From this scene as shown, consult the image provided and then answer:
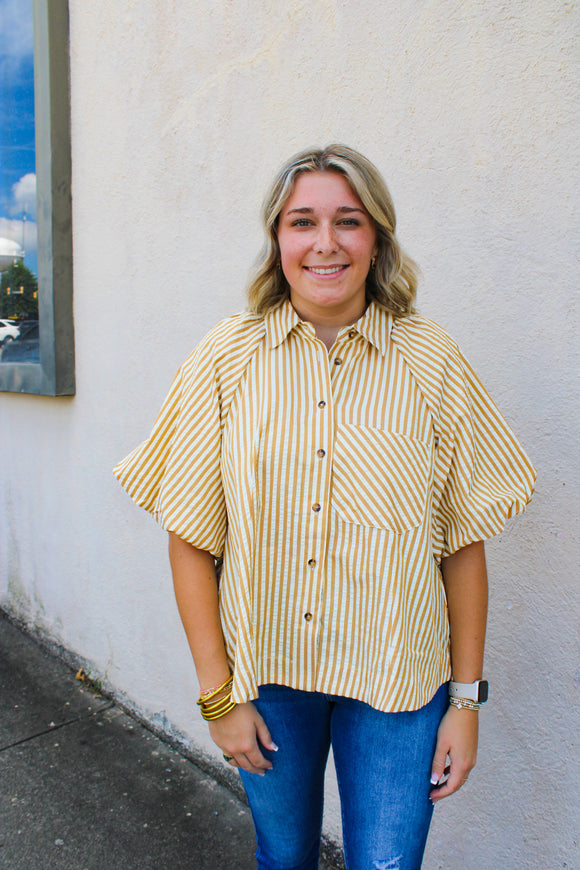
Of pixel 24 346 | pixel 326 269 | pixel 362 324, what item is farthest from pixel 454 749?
pixel 24 346

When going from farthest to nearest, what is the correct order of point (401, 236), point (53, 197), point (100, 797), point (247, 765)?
point (53, 197)
point (100, 797)
point (401, 236)
point (247, 765)

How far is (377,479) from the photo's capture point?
129cm

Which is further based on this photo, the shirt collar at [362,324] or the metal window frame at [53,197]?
the metal window frame at [53,197]

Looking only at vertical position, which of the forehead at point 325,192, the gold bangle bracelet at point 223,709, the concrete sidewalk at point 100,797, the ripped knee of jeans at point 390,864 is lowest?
the concrete sidewalk at point 100,797

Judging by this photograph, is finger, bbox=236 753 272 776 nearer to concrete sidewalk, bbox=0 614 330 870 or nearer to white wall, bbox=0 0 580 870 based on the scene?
white wall, bbox=0 0 580 870

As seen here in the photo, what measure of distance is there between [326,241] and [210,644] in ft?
2.70

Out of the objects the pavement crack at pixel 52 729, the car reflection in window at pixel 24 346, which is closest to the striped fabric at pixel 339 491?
the pavement crack at pixel 52 729

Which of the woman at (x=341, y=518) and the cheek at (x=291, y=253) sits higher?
the cheek at (x=291, y=253)

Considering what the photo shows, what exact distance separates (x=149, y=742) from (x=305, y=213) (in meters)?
2.58

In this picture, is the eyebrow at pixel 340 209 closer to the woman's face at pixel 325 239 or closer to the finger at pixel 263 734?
Answer: the woman's face at pixel 325 239

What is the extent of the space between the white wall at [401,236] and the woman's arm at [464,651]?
1.55ft

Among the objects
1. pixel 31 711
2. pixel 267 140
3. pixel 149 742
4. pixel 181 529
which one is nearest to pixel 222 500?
pixel 181 529

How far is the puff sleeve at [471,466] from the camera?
1320 mm

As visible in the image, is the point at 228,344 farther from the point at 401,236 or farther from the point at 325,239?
the point at 401,236
